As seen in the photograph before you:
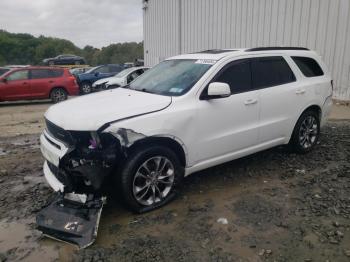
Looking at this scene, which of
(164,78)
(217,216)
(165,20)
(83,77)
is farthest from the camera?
(165,20)

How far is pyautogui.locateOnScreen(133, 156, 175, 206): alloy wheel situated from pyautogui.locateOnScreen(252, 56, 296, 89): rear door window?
5.81ft

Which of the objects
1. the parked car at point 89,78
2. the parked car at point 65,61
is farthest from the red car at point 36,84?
the parked car at point 65,61

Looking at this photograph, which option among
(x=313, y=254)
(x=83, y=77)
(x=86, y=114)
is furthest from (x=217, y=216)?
(x=83, y=77)

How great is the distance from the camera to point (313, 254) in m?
3.02

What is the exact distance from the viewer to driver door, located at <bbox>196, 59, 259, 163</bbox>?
403 centimetres

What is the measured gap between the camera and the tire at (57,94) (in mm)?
13859

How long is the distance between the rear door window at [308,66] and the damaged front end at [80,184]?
3.42 m

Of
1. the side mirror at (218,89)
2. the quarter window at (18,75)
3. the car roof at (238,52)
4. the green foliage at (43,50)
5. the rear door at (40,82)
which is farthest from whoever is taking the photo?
the green foliage at (43,50)

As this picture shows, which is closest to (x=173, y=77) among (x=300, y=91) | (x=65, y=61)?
(x=300, y=91)

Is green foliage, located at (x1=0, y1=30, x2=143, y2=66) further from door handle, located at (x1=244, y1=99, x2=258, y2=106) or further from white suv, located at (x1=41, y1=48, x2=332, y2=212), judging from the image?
door handle, located at (x1=244, y1=99, x2=258, y2=106)

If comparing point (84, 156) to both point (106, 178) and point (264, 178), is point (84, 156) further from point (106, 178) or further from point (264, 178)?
point (264, 178)

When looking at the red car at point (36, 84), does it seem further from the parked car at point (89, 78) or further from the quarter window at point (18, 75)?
the parked car at point (89, 78)

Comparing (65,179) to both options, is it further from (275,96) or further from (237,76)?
(275,96)

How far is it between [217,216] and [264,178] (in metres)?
1.33
